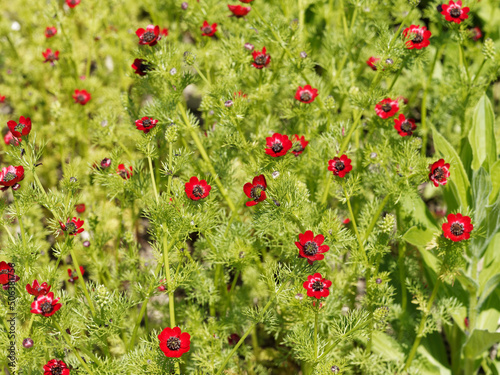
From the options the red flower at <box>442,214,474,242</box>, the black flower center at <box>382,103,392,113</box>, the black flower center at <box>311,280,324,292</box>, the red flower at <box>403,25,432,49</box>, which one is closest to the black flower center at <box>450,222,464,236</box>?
the red flower at <box>442,214,474,242</box>

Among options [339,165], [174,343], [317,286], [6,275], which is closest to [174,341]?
[174,343]

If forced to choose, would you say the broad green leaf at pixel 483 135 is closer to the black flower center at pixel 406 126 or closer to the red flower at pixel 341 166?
the black flower center at pixel 406 126

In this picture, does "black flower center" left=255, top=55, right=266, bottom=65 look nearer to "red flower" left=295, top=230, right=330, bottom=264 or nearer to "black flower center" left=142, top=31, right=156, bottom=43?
"black flower center" left=142, top=31, right=156, bottom=43

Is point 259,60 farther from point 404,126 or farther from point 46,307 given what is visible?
point 46,307

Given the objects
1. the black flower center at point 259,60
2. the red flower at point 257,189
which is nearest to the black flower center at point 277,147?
the red flower at point 257,189

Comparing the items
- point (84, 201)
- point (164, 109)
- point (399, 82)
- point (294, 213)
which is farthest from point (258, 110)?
point (399, 82)

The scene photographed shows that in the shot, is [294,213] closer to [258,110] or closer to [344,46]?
[258,110]
